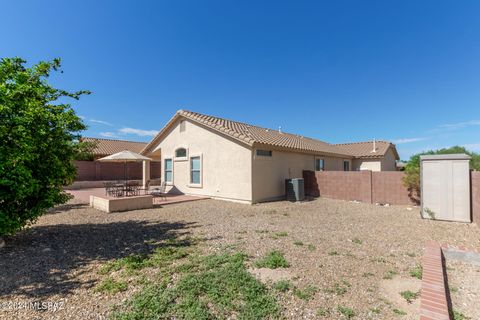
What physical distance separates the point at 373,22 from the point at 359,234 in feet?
43.5

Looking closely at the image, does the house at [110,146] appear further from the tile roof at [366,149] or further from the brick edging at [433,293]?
the brick edging at [433,293]

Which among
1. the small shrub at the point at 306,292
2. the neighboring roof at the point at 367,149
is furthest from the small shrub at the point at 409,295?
the neighboring roof at the point at 367,149

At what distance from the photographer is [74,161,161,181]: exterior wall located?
23.5m

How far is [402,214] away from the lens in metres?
10.1

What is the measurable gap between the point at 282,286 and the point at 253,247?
198cm

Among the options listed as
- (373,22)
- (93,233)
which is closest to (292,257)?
(93,233)

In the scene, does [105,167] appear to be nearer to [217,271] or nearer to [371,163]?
[217,271]

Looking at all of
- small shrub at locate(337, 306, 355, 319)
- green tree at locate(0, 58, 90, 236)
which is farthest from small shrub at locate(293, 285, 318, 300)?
green tree at locate(0, 58, 90, 236)

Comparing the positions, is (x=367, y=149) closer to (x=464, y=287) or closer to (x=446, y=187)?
(x=446, y=187)

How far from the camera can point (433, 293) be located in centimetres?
326

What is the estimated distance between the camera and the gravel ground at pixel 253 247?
133 inches

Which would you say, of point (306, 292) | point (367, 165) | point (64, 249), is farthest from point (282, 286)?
point (367, 165)

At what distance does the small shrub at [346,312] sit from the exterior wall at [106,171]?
2569cm

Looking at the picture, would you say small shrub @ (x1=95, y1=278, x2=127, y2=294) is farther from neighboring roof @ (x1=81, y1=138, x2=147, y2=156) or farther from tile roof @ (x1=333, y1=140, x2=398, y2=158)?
neighboring roof @ (x1=81, y1=138, x2=147, y2=156)
